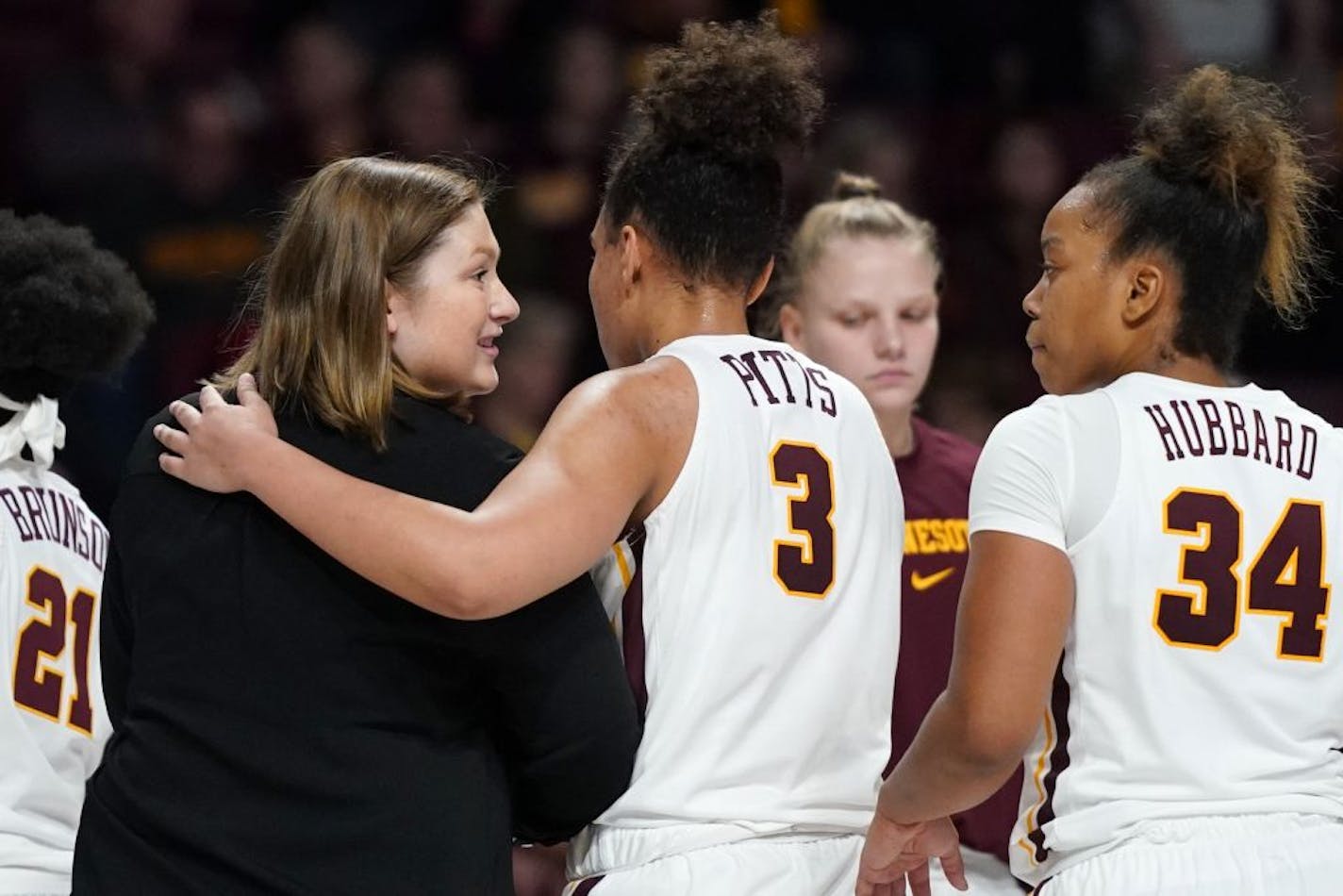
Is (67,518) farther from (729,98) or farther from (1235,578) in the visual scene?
(1235,578)

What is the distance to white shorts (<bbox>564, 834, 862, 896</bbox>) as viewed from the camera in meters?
2.90

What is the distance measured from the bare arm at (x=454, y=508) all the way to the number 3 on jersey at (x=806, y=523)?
31cm

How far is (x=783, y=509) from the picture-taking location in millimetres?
3094

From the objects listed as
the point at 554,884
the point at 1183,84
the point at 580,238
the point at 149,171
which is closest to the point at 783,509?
the point at 1183,84

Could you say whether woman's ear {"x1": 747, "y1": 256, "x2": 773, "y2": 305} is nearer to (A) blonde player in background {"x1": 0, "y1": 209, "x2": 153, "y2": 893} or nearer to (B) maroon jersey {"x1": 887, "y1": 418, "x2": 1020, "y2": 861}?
(B) maroon jersey {"x1": 887, "y1": 418, "x2": 1020, "y2": 861}

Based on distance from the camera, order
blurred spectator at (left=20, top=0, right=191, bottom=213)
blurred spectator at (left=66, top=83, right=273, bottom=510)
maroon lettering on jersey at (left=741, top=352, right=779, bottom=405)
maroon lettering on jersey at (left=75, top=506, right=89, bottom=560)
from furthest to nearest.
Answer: blurred spectator at (left=20, top=0, right=191, bottom=213) < blurred spectator at (left=66, top=83, right=273, bottom=510) < maroon lettering on jersey at (left=75, top=506, right=89, bottom=560) < maroon lettering on jersey at (left=741, top=352, right=779, bottom=405)

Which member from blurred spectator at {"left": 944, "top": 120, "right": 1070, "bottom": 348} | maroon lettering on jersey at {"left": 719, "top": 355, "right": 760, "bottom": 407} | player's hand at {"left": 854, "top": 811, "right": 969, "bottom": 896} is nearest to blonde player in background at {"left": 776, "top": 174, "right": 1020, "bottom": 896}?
player's hand at {"left": 854, "top": 811, "right": 969, "bottom": 896}

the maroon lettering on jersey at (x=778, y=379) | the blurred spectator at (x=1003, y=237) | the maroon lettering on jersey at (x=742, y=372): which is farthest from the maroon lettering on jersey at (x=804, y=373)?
the blurred spectator at (x=1003, y=237)

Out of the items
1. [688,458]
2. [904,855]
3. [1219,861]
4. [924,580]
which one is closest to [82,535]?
[688,458]

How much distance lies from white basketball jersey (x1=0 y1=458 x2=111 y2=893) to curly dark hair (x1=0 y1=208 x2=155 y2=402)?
21 cm

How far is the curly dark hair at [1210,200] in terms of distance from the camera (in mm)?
3045

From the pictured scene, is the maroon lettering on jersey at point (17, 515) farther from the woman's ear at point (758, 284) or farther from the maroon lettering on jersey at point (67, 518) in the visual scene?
the woman's ear at point (758, 284)

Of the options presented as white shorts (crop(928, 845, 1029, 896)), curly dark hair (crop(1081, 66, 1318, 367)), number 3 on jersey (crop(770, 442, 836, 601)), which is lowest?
white shorts (crop(928, 845, 1029, 896))

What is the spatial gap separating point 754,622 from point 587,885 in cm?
53
